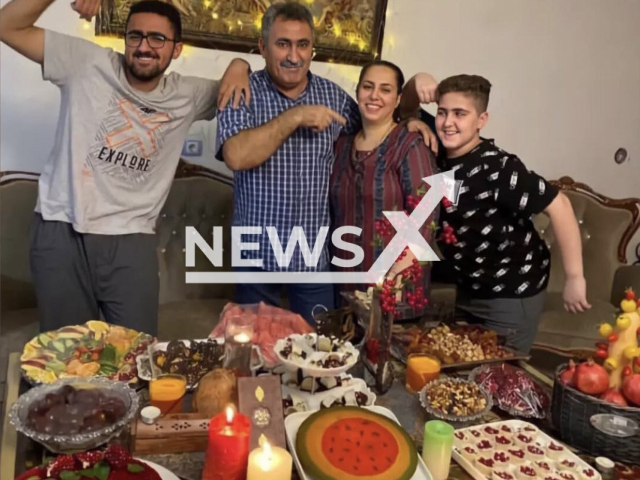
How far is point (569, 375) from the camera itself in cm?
141

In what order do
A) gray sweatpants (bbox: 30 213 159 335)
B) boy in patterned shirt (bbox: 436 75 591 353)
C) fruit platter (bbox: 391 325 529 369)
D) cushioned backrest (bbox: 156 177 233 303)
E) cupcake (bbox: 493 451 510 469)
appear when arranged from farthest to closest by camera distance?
cushioned backrest (bbox: 156 177 233 303) → gray sweatpants (bbox: 30 213 159 335) → boy in patterned shirt (bbox: 436 75 591 353) → fruit platter (bbox: 391 325 529 369) → cupcake (bbox: 493 451 510 469)

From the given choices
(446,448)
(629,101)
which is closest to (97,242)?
(446,448)

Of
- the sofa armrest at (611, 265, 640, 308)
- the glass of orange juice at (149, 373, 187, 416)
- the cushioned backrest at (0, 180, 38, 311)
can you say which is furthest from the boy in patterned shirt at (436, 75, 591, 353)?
Result: the cushioned backrest at (0, 180, 38, 311)

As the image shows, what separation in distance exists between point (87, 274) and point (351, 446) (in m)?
1.33

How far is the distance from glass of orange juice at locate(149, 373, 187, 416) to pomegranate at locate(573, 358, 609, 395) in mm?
893

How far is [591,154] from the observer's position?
3.86 m

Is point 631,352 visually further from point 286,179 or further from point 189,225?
point 189,225

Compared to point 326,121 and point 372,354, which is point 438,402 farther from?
point 326,121

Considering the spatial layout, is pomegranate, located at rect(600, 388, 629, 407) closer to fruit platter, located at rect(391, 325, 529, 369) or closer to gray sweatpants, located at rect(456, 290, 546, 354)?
fruit platter, located at rect(391, 325, 529, 369)

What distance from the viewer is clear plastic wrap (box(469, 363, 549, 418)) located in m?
1.46

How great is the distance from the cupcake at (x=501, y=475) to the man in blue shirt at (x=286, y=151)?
3.84 feet

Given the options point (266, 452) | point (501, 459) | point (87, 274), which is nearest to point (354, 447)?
point (266, 452)

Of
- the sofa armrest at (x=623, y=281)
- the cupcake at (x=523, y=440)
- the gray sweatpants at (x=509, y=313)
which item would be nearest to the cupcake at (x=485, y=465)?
the cupcake at (x=523, y=440)

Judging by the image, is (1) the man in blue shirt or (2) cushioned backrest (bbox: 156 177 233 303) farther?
(2) cushioned backrest (bbox: 156 177 233 303)
